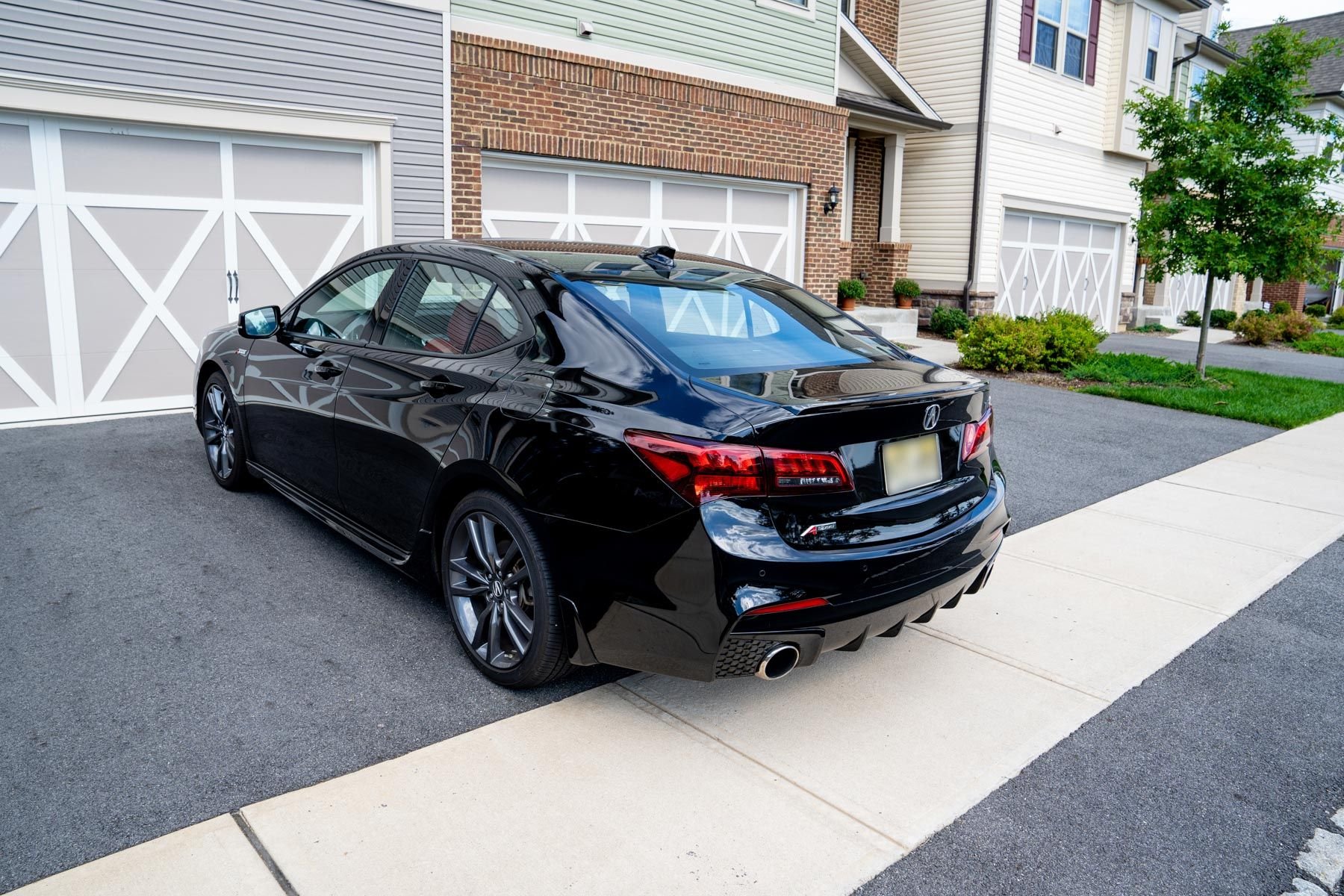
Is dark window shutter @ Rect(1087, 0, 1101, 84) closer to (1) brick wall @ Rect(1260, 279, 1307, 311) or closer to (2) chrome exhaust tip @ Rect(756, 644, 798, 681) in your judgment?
(1) brick wall @ Rect(1260, 279, 1307, 311)

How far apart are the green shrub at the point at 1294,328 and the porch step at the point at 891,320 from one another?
944cm

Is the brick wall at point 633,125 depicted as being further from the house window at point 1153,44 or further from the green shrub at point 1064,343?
the house window at point 1153,44

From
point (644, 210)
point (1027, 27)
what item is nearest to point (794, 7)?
point (644, 210)

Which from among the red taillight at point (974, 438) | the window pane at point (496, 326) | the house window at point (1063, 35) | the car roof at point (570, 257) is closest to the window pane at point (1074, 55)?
the house window at point (1063, 35)

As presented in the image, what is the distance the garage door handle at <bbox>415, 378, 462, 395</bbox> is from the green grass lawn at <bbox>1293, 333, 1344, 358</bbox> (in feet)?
68.7

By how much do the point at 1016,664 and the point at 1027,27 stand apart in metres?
17.4

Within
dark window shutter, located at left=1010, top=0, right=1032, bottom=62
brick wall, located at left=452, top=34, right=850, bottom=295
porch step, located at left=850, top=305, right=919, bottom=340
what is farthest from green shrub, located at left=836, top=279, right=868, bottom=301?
dark window shutter, located at left=1010, top=0, right=1032, bottom=62

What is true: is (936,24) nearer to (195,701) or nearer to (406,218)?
(406,218)

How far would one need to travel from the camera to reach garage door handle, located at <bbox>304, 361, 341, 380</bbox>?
176 inches

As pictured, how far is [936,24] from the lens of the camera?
1808 centimetres

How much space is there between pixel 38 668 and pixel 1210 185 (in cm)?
1325

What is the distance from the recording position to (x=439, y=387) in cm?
379

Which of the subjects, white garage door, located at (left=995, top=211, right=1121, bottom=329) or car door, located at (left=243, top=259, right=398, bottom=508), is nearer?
car door, located at (left=243, top=259, right=398, bottom=508)

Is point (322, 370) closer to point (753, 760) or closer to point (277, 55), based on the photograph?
point (753, 760)
